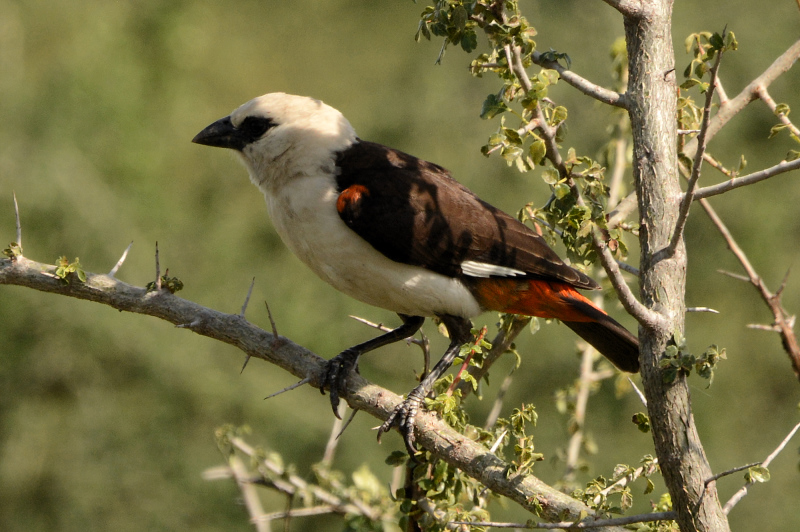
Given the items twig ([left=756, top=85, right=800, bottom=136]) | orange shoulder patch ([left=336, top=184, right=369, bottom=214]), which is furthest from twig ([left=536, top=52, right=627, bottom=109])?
orange shoulder patch ([left=336, top=184, right=369, bottom=214])

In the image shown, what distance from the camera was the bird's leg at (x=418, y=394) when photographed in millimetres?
3346

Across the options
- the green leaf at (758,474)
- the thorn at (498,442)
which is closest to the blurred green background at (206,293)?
the thorn at (498,442)

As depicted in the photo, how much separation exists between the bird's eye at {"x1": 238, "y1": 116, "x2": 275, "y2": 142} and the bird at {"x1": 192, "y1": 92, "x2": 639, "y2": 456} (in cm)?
17

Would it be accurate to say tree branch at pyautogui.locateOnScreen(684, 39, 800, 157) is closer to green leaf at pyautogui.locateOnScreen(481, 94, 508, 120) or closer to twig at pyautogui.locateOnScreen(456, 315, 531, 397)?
green leaf at pyautogui.locateOnScreen(481, 94, 508, 120)

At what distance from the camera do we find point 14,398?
27.3 ft

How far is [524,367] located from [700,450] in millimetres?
5888

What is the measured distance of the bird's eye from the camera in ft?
13.6

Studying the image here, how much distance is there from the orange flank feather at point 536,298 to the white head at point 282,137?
3.19ft

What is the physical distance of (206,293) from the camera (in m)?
8.99

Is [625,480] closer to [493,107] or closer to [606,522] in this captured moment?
[606,522]

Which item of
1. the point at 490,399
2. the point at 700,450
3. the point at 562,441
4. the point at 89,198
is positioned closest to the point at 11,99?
the point at 89,198

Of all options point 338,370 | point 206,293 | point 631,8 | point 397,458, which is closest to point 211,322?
point 338,370

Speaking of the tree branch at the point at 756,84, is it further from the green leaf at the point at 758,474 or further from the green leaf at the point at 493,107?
the green leaf at the point at 758,474

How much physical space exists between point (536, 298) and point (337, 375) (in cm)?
96
